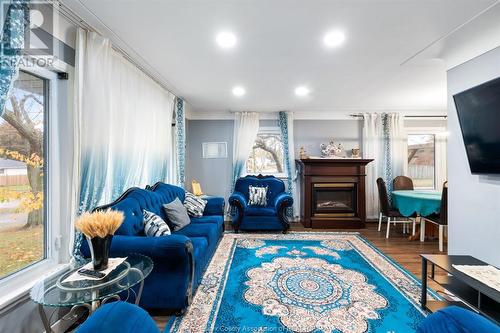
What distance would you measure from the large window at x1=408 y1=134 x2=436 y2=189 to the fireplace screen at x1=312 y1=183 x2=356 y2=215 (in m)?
1.53

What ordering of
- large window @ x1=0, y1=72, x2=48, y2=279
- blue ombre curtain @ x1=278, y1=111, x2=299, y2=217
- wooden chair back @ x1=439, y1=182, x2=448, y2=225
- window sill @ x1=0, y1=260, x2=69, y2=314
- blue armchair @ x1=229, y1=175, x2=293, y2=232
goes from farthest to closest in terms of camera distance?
1. blue ombre curtain @ x1=278, y1=111, x2=299, y2=217
2. blue armchair @ x1=229, y1=175, x2=293, y2=232
3. wooden chair back @ x1=439, y1=182, x2=448, y2=225
4. large window @ x1=0, y1=72, x2=48, y2=279
5. window sill @ x1=0, y1=260, x2=69, y2=314

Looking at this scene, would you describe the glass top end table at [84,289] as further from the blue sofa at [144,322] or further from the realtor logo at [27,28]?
the realtor logo at [27,28]

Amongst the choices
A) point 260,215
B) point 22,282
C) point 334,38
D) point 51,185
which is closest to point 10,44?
point 51,185

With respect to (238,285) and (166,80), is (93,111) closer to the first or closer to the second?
(166,80)

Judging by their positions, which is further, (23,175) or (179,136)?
(179,136)

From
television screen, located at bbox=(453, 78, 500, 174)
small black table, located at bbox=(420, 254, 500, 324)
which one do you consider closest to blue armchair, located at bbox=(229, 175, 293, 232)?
small black table, located at bbox=(420, 254, 500, 324)

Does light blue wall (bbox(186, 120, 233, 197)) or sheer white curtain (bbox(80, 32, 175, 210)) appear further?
light blue wall (bbox(186, 120, 233, 197))

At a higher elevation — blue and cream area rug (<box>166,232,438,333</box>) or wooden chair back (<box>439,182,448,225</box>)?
wooden chair back (<box>439,182,448,225</box>)

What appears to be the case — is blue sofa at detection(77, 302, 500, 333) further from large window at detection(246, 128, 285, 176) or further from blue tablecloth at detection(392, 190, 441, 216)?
large window at detection(246, 128, 285, 176)

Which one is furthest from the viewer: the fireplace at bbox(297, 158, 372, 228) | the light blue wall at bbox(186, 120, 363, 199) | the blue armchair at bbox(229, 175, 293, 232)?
the light blue wall at bbox(186, 120, 363, 199)

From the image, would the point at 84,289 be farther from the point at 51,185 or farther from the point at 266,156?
the point at 266,156

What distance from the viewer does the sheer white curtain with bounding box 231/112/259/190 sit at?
5.22 metres

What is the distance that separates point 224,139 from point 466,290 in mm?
4462

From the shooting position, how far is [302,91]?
12.7 feet
